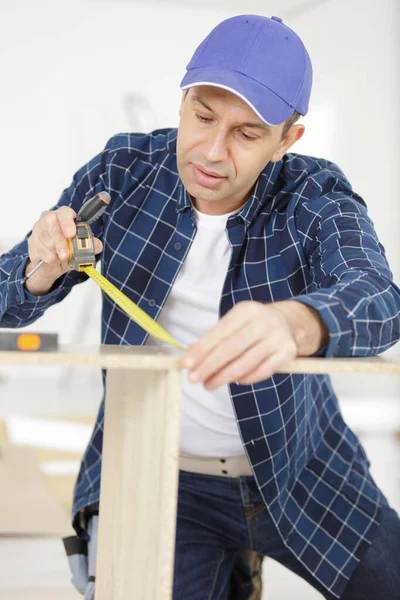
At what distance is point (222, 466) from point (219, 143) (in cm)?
76

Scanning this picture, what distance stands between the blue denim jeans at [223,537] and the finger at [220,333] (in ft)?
2.82

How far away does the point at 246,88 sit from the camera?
1589 millimetres

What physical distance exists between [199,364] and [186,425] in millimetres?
865

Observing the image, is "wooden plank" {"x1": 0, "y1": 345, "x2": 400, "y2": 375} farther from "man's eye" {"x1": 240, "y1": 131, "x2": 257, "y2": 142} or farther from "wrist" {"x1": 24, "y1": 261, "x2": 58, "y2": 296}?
"man's eye" {"x1": 240, "y1": 131, "x2": 257, "y2": 142}

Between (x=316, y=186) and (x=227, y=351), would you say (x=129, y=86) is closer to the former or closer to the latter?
(x=316, y=186)

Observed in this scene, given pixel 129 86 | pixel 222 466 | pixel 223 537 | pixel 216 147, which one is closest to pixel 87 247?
pixel 216 147

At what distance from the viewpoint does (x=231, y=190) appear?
176 centimetres

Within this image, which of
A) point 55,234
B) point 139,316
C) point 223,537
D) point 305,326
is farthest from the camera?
point 223,537

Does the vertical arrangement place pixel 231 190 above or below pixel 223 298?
above

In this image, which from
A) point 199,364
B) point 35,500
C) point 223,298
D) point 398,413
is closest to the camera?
point 199,364

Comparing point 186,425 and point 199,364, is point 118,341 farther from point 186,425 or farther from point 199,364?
point 199,364

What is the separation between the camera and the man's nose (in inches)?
65.3

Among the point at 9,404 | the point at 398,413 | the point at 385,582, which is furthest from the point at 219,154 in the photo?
the point at 398,413

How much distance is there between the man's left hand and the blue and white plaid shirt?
22.3 inches
